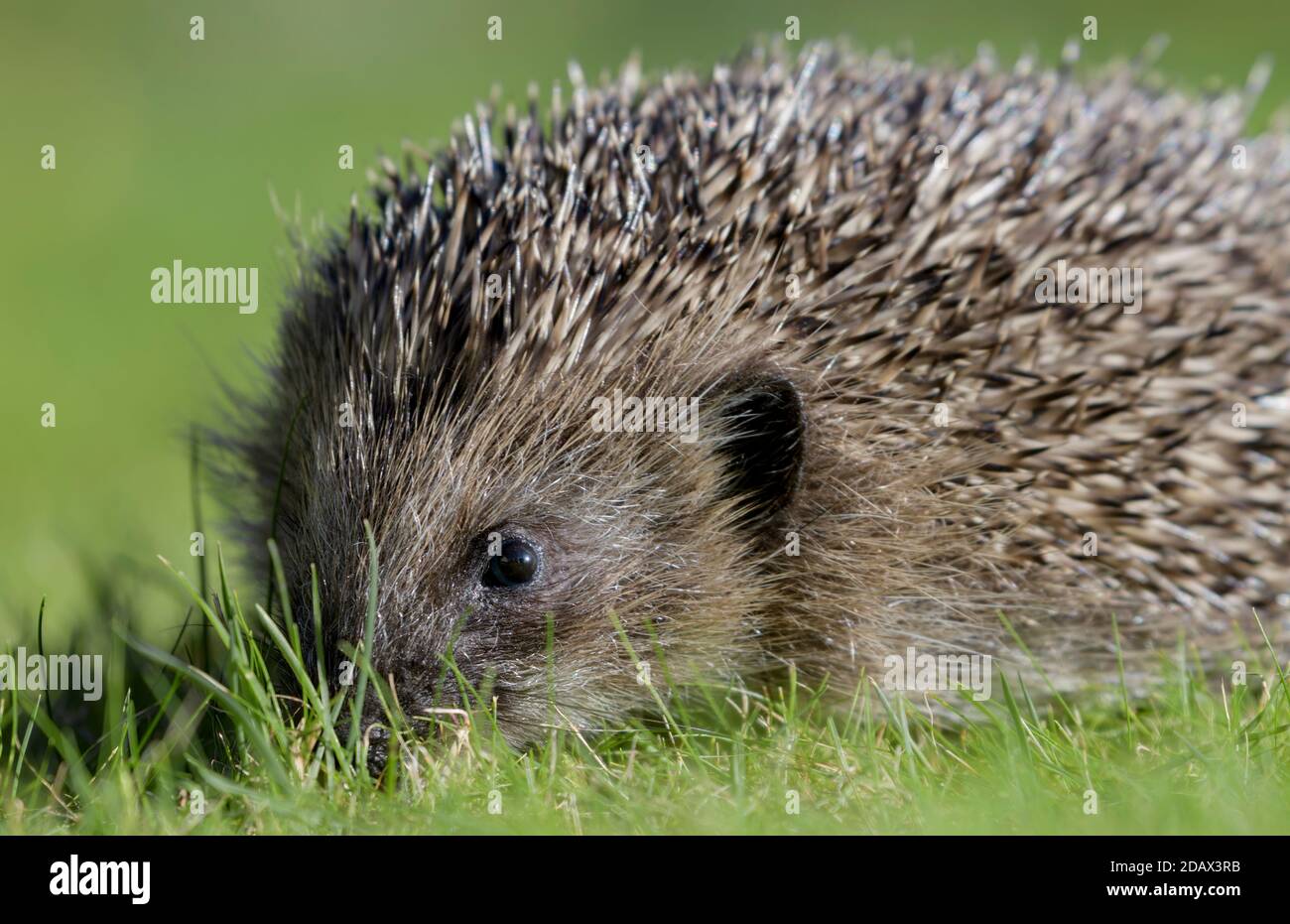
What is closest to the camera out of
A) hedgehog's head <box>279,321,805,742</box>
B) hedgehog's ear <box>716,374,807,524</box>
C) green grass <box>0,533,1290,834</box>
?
green grass <box>0,533,1290,834</box>

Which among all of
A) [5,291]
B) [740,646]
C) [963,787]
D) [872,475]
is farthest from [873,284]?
[5,291]

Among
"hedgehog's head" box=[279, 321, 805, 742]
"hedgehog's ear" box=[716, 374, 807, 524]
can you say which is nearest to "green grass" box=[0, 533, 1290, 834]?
"hedgehog's head" box=[279, 321, 805, 742]

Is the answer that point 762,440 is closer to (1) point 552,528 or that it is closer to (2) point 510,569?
(1) point 552,528

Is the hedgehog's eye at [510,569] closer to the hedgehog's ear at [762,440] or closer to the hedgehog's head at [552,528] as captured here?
the hedgehog's head at [552,528]

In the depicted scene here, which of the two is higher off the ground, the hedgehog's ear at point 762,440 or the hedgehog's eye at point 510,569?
the hedgehog's ear at point 762,440

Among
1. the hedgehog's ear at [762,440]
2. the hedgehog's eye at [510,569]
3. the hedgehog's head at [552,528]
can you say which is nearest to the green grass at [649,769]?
the hedgehog's head at [552,528]

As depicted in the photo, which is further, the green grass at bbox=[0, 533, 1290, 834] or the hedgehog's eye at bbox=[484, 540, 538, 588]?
the hedgehog's eye at bbox=[484, 540, 538, 588]

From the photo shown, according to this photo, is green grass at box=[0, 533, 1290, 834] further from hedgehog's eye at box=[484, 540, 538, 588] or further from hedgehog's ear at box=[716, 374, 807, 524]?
hedgehog's ear at box=[716, 374, 807, 524]
